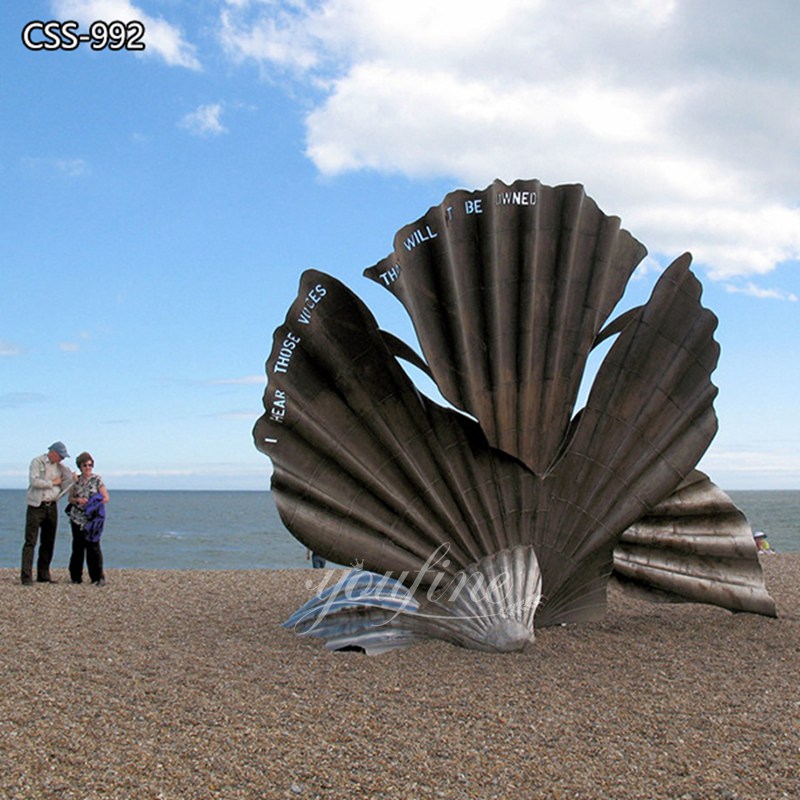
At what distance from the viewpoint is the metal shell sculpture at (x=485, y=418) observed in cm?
661

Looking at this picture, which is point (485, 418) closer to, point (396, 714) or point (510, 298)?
point (510, 298)

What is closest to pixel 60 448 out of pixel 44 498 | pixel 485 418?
pixel 44 498

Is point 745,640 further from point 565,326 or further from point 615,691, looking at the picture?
point 565,326

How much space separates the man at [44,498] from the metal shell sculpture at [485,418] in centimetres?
451

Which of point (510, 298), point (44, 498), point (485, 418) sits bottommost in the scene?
point (44, 498)

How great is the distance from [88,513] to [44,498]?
1.61 feet

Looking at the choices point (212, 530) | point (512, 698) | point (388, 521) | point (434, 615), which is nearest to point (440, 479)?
point (388, 521)

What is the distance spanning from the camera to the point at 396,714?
4.88m

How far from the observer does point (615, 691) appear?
5.45m

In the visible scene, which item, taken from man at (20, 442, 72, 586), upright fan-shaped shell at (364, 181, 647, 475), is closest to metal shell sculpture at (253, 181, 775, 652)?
upright fan-shaped shell at (364, 181, 647, 475)

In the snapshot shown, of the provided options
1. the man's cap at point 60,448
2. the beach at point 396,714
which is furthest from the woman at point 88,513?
the beach at point 396,714

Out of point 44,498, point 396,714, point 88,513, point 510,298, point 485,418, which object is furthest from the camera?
point 88,513

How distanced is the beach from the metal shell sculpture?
44 cm

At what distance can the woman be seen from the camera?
1019 cm
